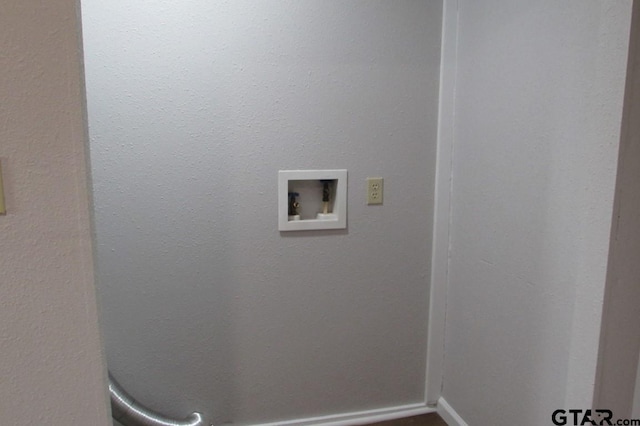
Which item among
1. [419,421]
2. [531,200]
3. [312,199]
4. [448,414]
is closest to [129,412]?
[312,199]

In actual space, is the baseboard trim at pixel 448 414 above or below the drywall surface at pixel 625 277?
below

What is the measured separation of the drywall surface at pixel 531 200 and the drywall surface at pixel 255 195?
196 mm

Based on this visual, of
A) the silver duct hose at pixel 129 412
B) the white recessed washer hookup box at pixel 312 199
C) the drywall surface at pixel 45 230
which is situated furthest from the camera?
the white recessed washer hookup box at pixel 312 199

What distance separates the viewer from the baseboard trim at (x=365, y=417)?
1.69 m

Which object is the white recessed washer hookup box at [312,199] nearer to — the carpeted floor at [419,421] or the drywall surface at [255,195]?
the drywall surface at [255,195]

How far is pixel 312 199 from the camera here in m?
1.63

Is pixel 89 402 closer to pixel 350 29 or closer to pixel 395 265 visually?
pixel 395 265

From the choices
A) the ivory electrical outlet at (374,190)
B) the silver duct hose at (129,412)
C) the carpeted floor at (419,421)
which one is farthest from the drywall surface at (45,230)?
the carpeted floor at (419,421)

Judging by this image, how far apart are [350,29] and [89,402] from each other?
1.41 metres

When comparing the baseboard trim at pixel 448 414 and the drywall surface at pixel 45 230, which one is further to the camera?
the baseboard trim at pixel 448 414

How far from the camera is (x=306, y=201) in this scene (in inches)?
63.8

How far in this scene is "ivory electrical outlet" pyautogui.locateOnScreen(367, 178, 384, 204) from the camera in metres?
1.60

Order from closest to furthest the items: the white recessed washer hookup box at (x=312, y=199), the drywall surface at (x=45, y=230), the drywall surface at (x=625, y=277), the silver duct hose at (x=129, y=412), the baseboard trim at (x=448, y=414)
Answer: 1. the drywall surface at (x=45, y=230)
2. the drywall surface at (x=625, y=277)
3. the silver duct hose at (x=129, y=412)
4. the white recessed washer hookup box at (x=312, y=199)
5. the baseboard trim at (x=448, y=414)

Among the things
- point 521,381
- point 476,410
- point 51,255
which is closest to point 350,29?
point 51,255
